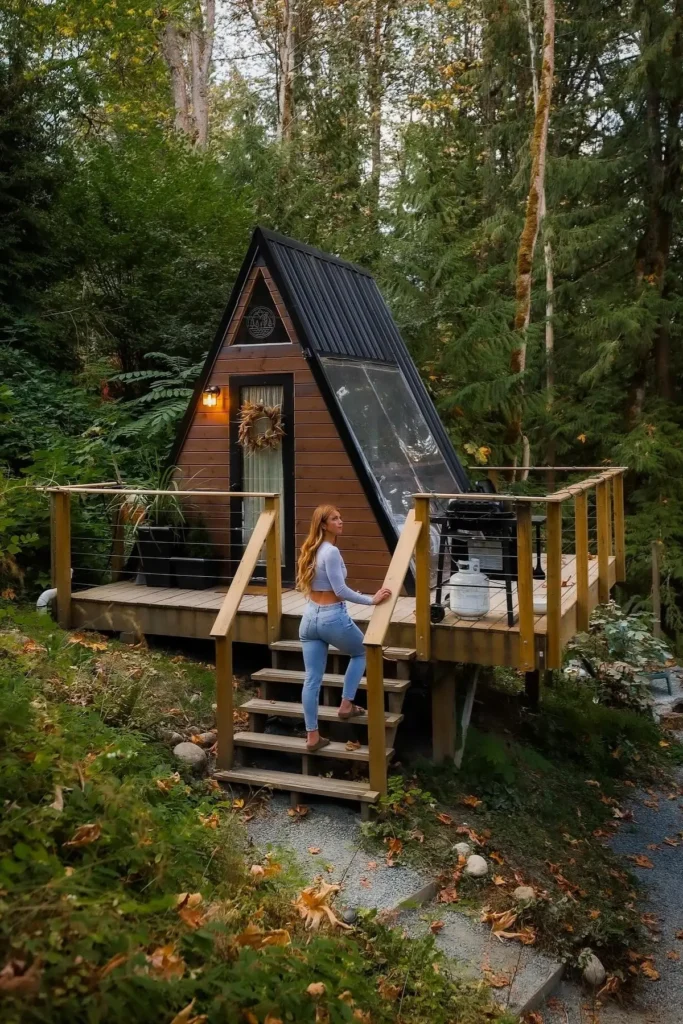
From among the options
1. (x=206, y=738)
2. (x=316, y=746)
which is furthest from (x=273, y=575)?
(x=316, y=746)

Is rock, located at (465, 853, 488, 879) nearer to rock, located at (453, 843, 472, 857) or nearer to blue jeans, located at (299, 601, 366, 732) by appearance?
rock, located at (453, 843, 472, 857)

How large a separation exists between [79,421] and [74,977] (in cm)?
913

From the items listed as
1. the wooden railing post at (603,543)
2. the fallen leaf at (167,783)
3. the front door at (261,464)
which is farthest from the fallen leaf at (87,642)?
the wooden railing post at (603,543)

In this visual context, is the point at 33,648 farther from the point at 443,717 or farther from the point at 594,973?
the point at 594,973

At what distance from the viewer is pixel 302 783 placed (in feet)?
19.2

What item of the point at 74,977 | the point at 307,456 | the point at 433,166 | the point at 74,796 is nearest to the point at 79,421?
the point at 307,456

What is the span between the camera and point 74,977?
2.65m

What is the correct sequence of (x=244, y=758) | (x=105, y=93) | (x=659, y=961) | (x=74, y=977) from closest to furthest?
1. (x=74, y=977)
2. (x=659, y=961)
3. (x=244, y=758)
4. (x=105, y=93)

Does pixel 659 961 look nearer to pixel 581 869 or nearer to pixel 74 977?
pixel 581 869

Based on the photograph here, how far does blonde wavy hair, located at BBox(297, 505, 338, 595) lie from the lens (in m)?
5.68

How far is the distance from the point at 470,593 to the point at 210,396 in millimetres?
3500

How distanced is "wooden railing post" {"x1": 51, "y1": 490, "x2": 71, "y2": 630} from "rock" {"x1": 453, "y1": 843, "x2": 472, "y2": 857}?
412cm

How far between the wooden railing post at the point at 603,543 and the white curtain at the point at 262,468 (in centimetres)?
294

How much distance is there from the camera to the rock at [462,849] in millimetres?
5473
